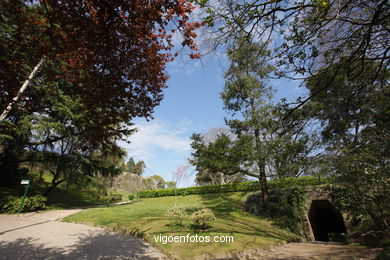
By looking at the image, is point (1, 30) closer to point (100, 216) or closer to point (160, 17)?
point (160, 17)

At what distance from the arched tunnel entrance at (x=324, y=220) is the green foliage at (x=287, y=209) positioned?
1100 mm

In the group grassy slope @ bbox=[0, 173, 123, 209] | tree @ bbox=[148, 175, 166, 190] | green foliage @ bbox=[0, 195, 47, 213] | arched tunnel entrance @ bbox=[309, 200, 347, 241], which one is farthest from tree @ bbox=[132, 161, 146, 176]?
arched tunnel entrance @ bbox=[309, 200, 347, 241]

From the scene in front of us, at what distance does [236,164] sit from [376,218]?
610 centimetres

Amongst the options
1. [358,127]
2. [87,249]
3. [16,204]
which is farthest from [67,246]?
[358,127]

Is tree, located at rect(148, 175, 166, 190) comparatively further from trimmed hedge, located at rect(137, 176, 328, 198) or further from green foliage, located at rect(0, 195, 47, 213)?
green foliage, located at rect(0, 195, 47, 213)

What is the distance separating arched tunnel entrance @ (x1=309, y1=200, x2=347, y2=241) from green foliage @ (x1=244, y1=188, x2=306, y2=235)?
1100 millimetres

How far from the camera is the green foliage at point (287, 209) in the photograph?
10.5 meters

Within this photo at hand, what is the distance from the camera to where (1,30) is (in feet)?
26.0

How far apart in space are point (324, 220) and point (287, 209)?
697cm

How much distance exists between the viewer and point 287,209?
11.2 metres

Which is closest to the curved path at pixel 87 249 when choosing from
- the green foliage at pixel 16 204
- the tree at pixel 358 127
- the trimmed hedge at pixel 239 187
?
the tree at pixel 358 127

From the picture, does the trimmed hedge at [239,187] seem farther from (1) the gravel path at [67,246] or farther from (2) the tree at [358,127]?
(1) the gravel path at [67,246]

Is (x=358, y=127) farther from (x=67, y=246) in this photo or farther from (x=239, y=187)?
(x=239, y=187)

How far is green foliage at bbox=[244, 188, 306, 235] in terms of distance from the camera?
34.6 feet
